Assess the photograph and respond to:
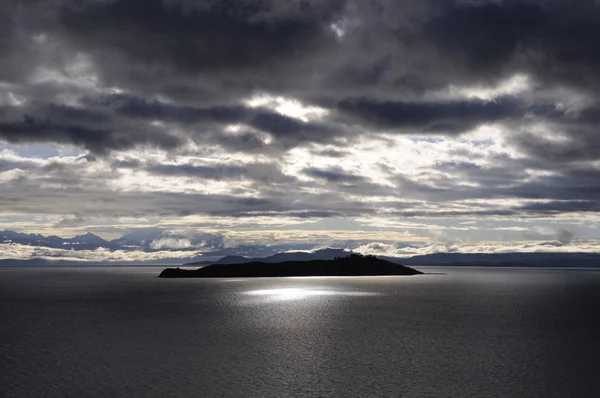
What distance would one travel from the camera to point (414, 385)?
44156 mm

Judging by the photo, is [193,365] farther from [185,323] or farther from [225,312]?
[225,312]

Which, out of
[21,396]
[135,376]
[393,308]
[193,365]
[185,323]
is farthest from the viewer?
[393,308]

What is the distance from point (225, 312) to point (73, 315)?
30.2 meters

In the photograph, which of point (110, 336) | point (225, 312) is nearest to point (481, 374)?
point (110, 336)

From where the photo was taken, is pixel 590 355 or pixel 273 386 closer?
pixel 273 386

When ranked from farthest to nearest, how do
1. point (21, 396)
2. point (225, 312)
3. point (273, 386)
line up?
point (225, 312) < point (273, 386) < point (21, 396)

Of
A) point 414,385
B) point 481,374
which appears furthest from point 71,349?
point 481,374

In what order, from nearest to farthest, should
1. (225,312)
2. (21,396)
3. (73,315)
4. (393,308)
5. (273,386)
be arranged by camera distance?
(21,396) < (273,386) < (73,315) < (225,312) < (393,308)

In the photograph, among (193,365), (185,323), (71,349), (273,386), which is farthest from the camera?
(185,323)

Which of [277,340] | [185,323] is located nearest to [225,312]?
[185,323]

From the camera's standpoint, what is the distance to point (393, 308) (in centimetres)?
12300

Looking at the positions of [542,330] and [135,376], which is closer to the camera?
[135,376]

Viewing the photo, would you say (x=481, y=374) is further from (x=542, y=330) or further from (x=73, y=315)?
(x=73, y=315)

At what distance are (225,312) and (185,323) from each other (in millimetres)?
22014
